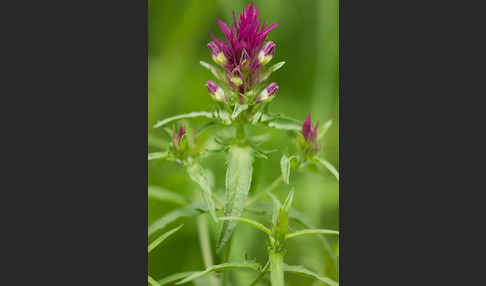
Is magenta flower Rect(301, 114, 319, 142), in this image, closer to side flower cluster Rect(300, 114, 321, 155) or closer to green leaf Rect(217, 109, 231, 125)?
side flower cluster Rect(300, 114, 321, 155)

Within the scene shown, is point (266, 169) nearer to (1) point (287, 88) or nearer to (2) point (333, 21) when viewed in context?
(1) point (287, 88)

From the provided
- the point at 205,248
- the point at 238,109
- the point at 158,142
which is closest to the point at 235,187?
the point at 238,109

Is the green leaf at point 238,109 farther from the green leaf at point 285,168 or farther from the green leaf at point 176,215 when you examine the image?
the green leaf at point 176,215

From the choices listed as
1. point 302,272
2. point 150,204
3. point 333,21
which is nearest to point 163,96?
point 150,204

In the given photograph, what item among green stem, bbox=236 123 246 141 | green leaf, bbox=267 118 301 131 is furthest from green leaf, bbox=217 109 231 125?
green leaf, bbox=267 118 301 131

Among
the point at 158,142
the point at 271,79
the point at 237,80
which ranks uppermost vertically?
the point at 271,79

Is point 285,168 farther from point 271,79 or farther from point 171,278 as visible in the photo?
point 271,79

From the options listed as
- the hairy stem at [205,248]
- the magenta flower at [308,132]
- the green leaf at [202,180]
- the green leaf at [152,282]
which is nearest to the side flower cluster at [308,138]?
the magenta flower at [308,132]
